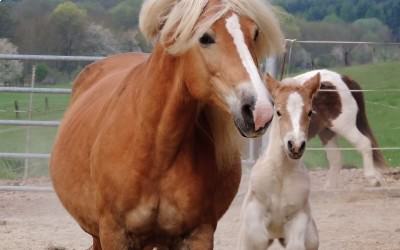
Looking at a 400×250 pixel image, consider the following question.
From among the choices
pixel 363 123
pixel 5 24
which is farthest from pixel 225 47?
pixel 5 24

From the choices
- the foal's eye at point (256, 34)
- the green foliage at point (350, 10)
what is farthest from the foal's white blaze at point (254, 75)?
the green foliage at point (350, 10)

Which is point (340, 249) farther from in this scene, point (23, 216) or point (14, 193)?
point (14, 193)

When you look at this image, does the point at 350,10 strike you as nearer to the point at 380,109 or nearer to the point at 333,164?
the point at 380,109

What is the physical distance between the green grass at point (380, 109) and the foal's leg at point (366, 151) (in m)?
1.09

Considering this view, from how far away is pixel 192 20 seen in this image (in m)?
3.21

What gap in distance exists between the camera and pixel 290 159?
555cm

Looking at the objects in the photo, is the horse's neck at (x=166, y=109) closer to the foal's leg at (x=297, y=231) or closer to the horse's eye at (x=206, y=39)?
the horse's eye at (x=206, y=39)

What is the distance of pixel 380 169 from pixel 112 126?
256 inches

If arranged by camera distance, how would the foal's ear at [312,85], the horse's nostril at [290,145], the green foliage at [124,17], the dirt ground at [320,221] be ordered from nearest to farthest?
the horse's nostril at [290,145]
the foal's ear at [312,85]
the dirt ground at [320,221]
the green foliage at [124,17]

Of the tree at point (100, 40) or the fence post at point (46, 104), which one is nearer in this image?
the fence post at point (46, 104)

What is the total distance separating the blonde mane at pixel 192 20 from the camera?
126 inches

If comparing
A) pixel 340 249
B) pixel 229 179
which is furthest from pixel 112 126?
pixel 340 249

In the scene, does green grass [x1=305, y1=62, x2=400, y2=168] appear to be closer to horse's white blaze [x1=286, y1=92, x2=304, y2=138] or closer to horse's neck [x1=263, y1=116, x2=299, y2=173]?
horse's neck [x1=263, y1=116, x2=299, y2=173]

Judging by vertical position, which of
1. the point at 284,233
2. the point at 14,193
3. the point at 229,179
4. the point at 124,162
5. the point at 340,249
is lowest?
the point at 14,193
